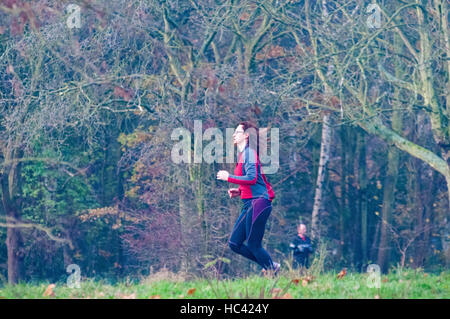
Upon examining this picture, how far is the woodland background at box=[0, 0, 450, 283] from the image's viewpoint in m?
12.9

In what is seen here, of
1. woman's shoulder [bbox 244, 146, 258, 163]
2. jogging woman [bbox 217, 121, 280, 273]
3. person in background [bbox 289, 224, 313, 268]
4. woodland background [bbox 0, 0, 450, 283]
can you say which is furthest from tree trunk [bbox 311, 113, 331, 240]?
woman's shoulder [bbox 244, 146, 258, 163]

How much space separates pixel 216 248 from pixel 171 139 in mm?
2629

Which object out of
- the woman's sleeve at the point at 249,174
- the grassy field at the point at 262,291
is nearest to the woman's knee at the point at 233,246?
the grassy field at the point at 262,291

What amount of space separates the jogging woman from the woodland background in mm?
2354

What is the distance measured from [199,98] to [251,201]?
7379 mm

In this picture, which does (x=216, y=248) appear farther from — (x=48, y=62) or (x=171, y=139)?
(x=48, y=62)

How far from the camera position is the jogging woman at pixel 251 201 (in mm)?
6871

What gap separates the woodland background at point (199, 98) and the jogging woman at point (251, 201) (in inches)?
92.7

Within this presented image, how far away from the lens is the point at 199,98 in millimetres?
14078

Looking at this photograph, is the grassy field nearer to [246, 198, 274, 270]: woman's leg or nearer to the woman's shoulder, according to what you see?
[246, 198, 274, 270]: woman's leg

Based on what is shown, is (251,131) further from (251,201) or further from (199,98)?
(199,98)

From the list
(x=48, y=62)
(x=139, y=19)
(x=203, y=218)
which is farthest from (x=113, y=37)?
(x=203, y=218)

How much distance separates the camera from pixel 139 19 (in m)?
14.4

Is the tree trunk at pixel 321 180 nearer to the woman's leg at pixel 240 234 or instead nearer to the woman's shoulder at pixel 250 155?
the woman's leg at pixel 240 234
